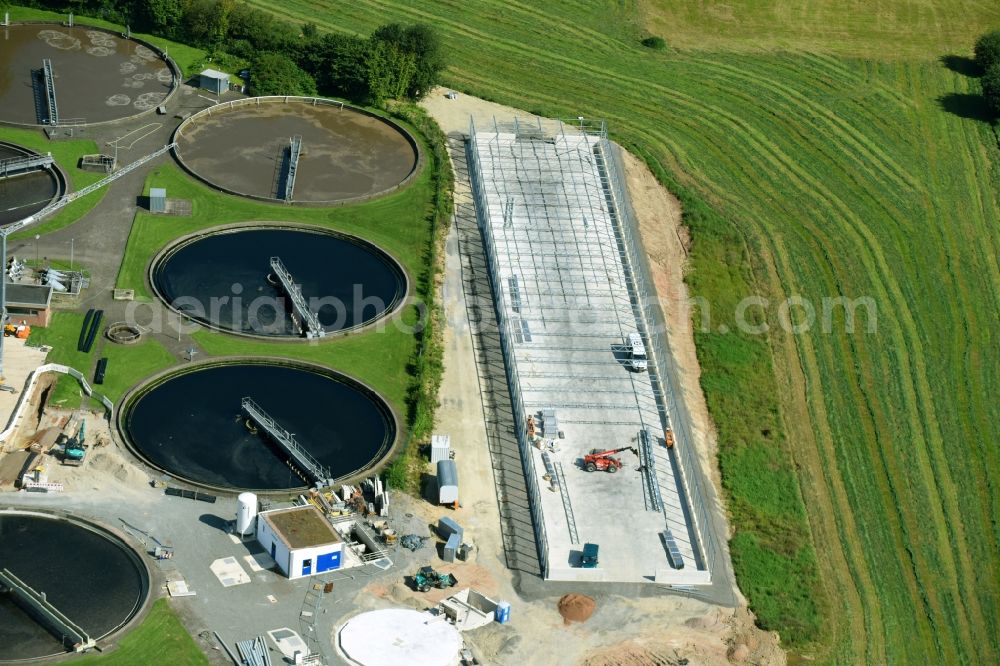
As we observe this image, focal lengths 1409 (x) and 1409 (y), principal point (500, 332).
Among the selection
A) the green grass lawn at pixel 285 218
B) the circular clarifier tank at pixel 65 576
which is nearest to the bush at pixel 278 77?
the green grass lawn at pixel 285 218

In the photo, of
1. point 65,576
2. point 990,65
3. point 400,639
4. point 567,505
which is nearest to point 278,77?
point 567,505

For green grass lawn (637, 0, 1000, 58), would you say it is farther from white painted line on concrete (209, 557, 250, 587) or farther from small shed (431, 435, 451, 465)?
white painted line on concrete (209, 557, 250, 587)

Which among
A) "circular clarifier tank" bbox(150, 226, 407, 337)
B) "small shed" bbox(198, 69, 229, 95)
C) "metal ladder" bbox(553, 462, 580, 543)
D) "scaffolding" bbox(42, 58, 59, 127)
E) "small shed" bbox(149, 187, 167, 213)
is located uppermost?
"small shed" bbox(198, 69, 229, 95)

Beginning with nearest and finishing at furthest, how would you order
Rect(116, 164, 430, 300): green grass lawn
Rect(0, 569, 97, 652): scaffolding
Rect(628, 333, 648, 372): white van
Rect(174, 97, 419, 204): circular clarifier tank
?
Rect(0, 569, 97, 652): scaffolding < Rect(628, 333, 648, 372): white van < Rect(116, 164, 430, 300): green grass lawn < Rect(174, 97, 419, 204): circular clarifier tank

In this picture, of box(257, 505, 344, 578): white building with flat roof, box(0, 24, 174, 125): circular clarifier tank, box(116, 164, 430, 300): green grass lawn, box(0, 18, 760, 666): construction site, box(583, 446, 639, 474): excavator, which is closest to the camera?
box(0, 18, 760, 666): construction site

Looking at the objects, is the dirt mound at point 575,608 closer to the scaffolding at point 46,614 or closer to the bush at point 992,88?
the scaffolding at point 46,614

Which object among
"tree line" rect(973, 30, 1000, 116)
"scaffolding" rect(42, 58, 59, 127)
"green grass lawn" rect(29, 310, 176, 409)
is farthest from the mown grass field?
"green grass lawn" rect(29, 310, 176, 409)

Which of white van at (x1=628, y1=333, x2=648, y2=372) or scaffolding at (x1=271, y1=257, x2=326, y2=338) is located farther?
white van at (x1=628, y1=333, x2=648, y2=372)

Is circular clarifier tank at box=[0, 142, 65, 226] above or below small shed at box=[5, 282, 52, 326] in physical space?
above

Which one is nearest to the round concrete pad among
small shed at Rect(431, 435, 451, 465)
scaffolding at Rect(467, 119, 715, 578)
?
scaffolding at Rect(467, 119, 715, 578)
